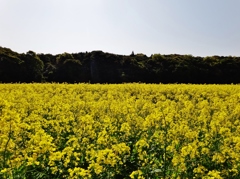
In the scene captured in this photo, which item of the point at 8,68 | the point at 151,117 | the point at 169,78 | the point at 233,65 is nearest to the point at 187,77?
the point at 169,78

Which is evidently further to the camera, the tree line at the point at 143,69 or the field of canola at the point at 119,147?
the tree line at the point at 143,69

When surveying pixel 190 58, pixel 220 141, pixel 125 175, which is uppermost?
pixel 190 58

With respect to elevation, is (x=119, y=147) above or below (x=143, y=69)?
below

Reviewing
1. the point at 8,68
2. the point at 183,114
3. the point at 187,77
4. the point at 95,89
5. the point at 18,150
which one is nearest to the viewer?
the point at 18,150

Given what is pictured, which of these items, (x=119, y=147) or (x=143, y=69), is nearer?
(x=119, y=147)

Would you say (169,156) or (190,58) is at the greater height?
(190,58)

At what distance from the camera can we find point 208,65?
32938mm

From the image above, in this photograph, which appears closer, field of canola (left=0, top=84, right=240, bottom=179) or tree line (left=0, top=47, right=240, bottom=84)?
field of canola (left=0, top=84, right=240, bottom=179)

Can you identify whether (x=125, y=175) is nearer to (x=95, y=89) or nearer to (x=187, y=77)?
(x=95, y=89)

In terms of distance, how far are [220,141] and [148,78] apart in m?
26.4

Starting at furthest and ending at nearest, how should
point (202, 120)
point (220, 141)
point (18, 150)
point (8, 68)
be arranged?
point (8, 68)
point (202, 120)
point (220, 141)
point (18, 150)

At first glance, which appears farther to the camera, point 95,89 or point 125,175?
point 95,89

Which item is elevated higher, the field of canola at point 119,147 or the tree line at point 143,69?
the tree line at point 143,69

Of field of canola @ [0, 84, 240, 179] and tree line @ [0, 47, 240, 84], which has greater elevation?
tree line @ [0, 47, 240, 84]
